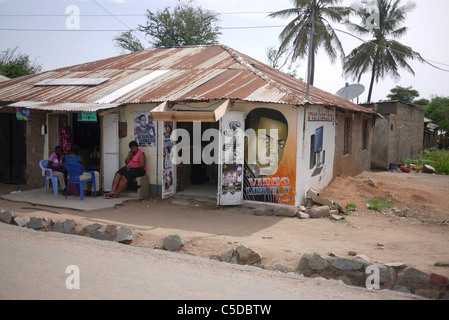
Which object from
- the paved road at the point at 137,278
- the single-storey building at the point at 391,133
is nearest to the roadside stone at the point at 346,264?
the paved road at the point at 137,278

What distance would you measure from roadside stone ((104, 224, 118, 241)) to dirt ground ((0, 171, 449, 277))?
1.44 ft

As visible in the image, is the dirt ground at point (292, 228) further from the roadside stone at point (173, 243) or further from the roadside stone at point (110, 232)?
the roadside stone at point (110, 232)

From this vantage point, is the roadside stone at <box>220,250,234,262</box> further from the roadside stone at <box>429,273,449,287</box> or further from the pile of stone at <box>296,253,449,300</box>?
the roadside stone at <box>429,273,449,287</box>

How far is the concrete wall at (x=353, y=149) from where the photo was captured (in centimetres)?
1382

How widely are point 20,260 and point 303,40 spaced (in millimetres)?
22545

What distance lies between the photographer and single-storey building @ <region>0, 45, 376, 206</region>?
9.73 meters

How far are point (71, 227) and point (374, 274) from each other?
5.78 metres

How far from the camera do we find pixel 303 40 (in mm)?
24859

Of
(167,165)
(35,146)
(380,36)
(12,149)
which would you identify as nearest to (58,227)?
(167,165)

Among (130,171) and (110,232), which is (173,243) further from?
(130,171)

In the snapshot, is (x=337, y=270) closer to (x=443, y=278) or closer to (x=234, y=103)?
(x=443, y=278)

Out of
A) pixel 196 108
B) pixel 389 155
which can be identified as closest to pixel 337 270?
pixel 196 108

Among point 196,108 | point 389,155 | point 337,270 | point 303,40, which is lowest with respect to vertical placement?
point 337,270

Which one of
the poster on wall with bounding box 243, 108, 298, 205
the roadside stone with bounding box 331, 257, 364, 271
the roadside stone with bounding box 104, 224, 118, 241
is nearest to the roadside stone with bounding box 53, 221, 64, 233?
the roadside stone with bounding box 104, 224, 118, 241
